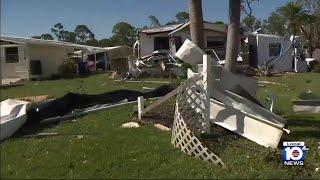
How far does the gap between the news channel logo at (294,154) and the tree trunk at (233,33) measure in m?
3.84

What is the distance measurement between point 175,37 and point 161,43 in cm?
222

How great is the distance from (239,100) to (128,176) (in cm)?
366

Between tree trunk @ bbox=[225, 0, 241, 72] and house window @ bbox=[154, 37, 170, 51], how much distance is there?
974 inches

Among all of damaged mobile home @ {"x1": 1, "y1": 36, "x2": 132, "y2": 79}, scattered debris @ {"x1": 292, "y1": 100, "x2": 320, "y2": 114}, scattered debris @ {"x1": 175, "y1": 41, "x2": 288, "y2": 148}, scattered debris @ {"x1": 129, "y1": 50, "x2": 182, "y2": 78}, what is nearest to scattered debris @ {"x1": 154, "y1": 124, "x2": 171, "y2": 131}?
scattered debris @ {"x1": 175, "y1": 41, "x2": 288, "y2": 148}

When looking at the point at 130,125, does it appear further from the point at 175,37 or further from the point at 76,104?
the point at 175,37

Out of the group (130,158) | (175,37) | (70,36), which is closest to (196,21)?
(130,158)

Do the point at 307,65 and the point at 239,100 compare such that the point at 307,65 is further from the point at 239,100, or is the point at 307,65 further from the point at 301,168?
the point at 301,168

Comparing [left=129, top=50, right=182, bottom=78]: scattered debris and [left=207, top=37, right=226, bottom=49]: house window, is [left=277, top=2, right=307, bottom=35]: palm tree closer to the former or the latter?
[left=207, top=37, right=226, bottom=49]: house window

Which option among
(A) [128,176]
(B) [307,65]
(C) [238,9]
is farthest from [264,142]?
(B) [307,65]

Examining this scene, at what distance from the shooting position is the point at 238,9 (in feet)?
36.0

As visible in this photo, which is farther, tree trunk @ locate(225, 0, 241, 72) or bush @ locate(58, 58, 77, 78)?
bush @ locate(58, 58, 77, 78)

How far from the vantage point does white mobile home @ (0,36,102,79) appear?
31.8 metres

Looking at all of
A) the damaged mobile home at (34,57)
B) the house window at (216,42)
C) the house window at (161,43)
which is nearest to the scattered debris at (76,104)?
the damaged mobile home at (34,57)

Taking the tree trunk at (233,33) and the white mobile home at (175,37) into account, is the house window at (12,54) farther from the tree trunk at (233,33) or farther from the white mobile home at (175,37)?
the tree trunk at (233,33)
